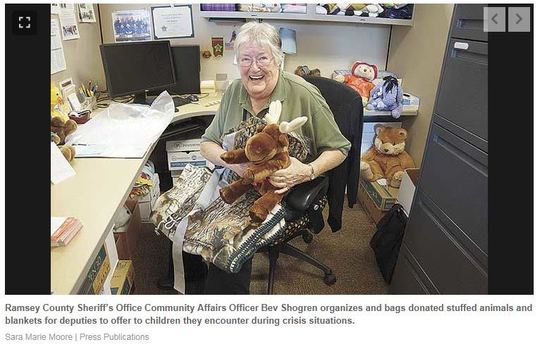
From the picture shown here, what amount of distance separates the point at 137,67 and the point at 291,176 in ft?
4.12

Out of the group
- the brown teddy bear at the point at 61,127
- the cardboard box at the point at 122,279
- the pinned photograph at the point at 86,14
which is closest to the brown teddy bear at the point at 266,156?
the cardboard box at the point at 122,279

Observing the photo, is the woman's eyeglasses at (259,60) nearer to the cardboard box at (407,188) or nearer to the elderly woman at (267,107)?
the elderly woman at (267,107)

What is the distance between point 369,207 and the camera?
6.67 feet

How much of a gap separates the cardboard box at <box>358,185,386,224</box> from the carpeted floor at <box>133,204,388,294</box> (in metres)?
0.08

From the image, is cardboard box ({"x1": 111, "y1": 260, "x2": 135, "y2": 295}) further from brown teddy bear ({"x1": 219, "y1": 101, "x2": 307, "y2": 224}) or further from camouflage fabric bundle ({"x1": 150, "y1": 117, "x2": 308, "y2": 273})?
brown teddy bear ({"x1": 219, "y1": 101, "x2": 307, "y2": 224})

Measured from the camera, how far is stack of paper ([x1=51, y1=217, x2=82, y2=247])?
0.70m

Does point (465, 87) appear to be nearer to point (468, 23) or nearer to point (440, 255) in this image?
point (468, 23)

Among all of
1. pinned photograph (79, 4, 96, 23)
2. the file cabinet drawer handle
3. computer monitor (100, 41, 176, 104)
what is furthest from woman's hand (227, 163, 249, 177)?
pinned photograph (79, 4, 96, 23)

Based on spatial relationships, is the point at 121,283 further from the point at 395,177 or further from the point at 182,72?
the point at 395,177

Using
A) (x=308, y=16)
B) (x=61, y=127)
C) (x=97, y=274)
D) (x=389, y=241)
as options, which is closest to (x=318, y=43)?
(x=308, y=16)

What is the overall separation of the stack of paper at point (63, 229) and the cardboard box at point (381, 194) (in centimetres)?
152

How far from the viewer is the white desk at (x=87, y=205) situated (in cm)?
65

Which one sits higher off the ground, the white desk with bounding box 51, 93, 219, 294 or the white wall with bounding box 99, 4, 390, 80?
the white wall with bounding box 99, 4, 390, 80
